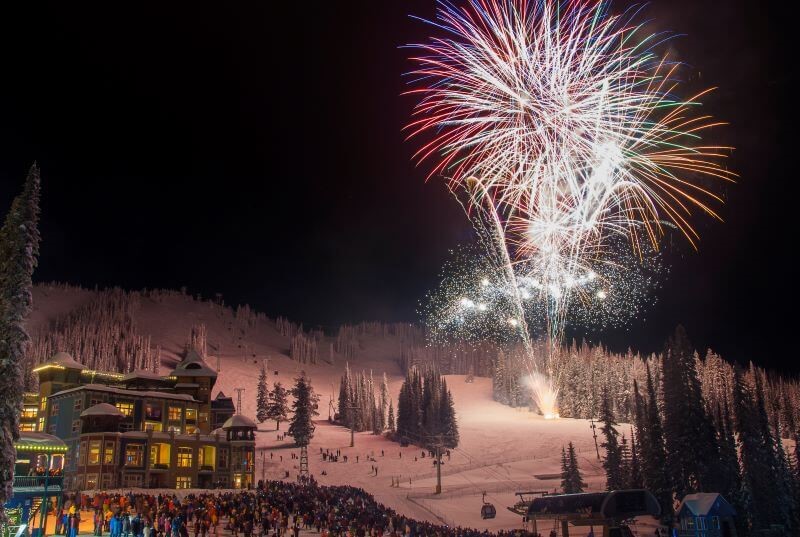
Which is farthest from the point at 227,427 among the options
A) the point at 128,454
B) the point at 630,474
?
the point at 630,474

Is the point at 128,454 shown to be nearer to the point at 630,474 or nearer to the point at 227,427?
the point at 227,427

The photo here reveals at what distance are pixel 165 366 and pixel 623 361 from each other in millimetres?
104926

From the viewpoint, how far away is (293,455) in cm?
8131

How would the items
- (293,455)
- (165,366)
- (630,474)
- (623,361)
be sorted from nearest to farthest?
(630,474)
(293,455)
(623,361)
(165,366)

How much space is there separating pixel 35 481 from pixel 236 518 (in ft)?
30.3

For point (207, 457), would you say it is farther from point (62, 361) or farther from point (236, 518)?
point (236, 518)

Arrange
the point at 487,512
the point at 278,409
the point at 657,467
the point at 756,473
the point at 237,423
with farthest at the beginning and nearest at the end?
the point at 278,409 → the point at 237,423 → the point at 657,467 → the point at 756,473 → the point at 487,512

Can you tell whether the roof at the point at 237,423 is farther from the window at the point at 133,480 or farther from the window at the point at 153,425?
the window at the point at 133,480

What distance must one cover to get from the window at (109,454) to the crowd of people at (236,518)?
1569 cm

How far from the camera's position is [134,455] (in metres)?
54.2

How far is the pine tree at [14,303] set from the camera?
72.4 ft

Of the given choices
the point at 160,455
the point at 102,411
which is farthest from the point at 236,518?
the point at 160,455

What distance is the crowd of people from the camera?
94.5 feet

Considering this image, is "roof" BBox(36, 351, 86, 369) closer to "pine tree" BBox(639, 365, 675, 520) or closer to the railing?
the railing
